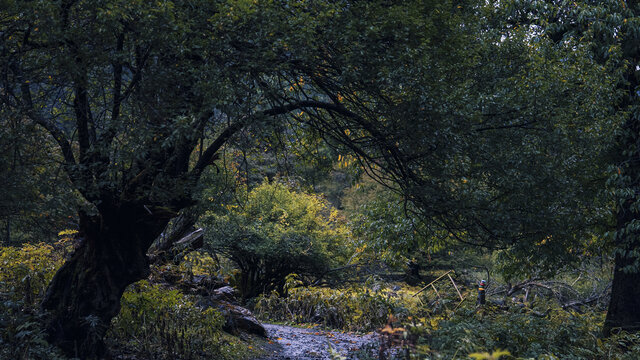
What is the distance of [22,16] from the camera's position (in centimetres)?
427

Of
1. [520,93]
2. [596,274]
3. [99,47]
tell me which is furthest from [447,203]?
[596,274]

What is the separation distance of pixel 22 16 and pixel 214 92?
1.84 metres

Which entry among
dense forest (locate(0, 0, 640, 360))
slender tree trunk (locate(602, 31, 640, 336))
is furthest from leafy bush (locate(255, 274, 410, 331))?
slender tree trunk (locate(602, 31, 640, 336))

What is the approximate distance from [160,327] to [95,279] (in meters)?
1.20

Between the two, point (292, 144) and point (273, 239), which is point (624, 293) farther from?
point (273, 239)

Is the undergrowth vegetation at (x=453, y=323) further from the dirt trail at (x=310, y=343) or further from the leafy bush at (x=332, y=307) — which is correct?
the dirt trail at (x=310, y=343)

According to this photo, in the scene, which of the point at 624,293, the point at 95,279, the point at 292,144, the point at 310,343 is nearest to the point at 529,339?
the point at 624,293

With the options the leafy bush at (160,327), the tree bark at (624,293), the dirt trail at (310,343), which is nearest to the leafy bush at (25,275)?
the leafy bush at (160,327)

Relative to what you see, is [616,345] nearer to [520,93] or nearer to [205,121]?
[520,93]

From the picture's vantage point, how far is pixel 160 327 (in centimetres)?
602

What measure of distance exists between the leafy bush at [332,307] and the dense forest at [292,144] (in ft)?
3.36

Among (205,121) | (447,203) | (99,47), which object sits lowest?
(447,203)

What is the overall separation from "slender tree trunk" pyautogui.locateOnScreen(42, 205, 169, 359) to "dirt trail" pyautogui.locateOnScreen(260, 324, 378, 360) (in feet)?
9.22

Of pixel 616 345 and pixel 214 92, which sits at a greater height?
pixel 214 92
